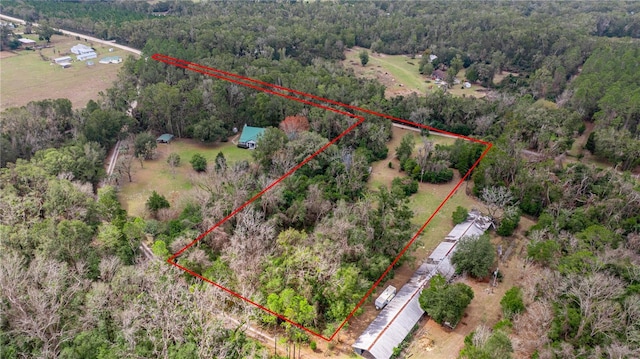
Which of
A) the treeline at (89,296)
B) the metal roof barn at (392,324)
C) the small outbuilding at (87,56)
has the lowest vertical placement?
the small outbuilding at (87,56)

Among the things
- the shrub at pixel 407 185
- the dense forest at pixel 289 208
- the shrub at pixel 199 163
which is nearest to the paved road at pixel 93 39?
the dense forest at pixel 289 208

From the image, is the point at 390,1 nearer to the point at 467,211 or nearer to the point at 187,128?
the point at 187,128

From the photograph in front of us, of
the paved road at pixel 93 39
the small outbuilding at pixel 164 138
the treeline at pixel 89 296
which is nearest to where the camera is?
the treeline at pixel 89 296

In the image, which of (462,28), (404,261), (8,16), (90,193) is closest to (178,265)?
(90,193)

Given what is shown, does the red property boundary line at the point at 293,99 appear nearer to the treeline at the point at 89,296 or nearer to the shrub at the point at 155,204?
the treeline at the point at 89,296

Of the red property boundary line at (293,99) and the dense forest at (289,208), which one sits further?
the red property boundary line at (293,99)

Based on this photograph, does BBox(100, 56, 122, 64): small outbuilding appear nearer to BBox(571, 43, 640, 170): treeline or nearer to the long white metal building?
the long white metal building

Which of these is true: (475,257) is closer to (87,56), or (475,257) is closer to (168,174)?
(168,174)
